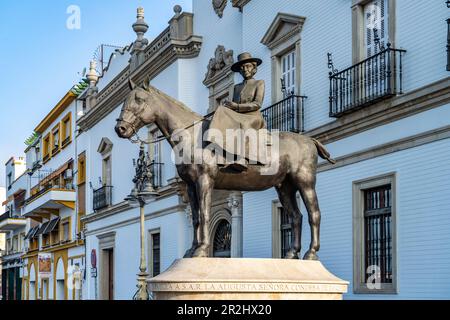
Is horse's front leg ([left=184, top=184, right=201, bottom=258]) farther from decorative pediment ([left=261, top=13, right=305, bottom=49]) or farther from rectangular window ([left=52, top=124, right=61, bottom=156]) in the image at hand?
rectangular window ([left=52, top=124, right=61, bottom=156])

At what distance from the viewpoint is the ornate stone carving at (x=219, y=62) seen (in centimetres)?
2216

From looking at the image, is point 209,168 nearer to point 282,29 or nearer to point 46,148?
point 282,29

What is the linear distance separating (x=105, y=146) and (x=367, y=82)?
62.1 feet

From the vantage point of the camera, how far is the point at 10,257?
5938 cm

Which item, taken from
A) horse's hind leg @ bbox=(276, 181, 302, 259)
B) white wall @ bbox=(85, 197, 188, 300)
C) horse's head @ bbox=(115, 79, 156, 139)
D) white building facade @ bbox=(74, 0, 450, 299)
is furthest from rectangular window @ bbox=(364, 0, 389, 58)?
white wall @ bbox=(85, 197, 188, 300)

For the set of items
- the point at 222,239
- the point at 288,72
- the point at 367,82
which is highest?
the point at 288,72

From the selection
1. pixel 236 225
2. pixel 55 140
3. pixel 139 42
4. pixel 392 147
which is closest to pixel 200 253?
pixel 392 147

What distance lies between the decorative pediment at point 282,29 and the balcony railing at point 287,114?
4.79 ft

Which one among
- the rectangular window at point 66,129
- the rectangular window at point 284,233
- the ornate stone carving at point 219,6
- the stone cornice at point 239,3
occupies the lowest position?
the rectangular window at point 284,233

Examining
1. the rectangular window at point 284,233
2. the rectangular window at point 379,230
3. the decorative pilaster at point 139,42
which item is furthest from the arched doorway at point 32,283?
the rectangular window at point 379,230

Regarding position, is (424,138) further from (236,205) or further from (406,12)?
(236,205)

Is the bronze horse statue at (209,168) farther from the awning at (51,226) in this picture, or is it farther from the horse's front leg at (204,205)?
the awning at (51,226)

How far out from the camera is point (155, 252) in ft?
90.5

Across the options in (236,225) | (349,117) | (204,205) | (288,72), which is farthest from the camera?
(236,225)
